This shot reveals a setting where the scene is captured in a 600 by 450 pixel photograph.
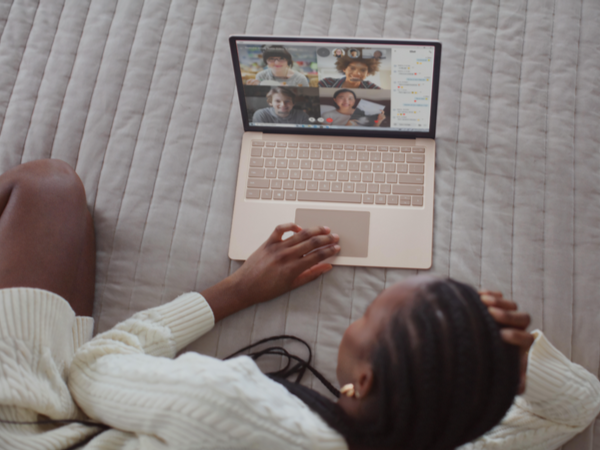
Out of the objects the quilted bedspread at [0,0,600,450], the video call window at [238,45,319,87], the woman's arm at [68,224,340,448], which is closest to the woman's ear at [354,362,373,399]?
the woman's arm at [68,224,340,448]

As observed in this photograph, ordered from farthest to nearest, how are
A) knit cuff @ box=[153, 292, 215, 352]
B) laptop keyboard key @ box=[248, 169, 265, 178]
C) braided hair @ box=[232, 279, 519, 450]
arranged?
laptop keyboard key @ box=[248, 169, 265, 178] → knit cuff @ box=[153, 292, 215, 352] → braided hair @ box=[232, 279, 519, 450]

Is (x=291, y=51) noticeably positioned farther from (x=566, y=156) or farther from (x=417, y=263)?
(x=566, y=156)

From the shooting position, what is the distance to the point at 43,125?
95 cm

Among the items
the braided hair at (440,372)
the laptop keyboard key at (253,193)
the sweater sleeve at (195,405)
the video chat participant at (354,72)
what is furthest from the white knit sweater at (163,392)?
the video chat participant at (354,72)

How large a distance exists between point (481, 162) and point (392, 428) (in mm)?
531

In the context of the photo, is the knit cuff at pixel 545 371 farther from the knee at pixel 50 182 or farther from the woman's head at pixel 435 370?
the knee at pixel 50 182

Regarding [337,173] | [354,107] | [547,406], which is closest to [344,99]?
[354,107]

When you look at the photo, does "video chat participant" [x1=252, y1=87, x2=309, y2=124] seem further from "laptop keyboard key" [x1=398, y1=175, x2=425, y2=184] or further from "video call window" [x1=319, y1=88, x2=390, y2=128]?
"laptop keyboard key" [x1=398, y1=175, x2=425, y2=184]

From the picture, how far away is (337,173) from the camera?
0.86 metres

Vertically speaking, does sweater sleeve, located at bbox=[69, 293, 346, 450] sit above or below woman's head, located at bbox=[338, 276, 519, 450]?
below

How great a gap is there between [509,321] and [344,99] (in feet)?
1.47

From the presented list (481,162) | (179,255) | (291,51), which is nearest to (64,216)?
(179,255)

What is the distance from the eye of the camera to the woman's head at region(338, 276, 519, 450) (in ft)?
1.58

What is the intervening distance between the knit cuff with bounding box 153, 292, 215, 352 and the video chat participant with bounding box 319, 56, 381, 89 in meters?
0.42
